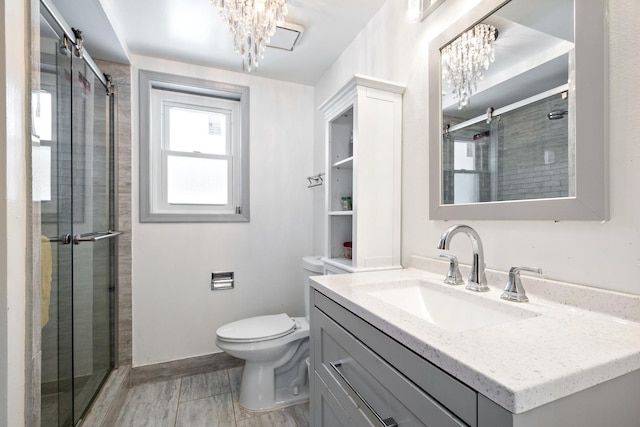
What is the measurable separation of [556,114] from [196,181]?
2.16 meters

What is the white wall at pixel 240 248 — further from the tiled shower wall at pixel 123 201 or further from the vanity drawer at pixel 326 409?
the vanity drawer at pixel 326 409

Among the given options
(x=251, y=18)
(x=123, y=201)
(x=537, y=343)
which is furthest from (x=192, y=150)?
(x=537, y=343)

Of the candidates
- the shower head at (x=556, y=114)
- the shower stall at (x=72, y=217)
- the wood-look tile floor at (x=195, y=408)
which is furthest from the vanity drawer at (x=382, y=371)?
the shower stall at (x=72, y=217)

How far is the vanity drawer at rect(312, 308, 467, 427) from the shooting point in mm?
563

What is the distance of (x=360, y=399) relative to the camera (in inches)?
30.5

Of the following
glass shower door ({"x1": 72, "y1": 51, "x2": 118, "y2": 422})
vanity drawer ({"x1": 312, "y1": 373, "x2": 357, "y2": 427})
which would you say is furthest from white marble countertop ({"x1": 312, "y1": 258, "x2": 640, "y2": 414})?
glass shower door ({"x1": 72, "y1": 51, "x2": 118, "y2": 422})

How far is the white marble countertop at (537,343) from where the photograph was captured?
43cm

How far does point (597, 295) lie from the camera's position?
71cm

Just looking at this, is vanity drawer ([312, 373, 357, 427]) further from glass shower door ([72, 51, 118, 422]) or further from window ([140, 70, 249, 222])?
window ([140, 70, 249, 222])

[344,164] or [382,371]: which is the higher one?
[344,164]

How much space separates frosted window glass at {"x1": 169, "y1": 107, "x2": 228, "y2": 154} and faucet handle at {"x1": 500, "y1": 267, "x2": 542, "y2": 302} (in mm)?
2101

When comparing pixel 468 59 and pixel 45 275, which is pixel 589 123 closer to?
pixel 468 59

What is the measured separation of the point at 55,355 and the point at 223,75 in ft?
6.40

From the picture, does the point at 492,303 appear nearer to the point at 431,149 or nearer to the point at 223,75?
the point at 431,149
